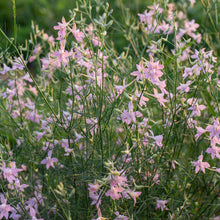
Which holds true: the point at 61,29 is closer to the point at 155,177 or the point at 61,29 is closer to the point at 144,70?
the point at 144,70

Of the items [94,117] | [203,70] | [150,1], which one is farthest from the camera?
[150,1]

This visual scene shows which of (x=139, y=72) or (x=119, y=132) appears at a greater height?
(x=139, y=72)

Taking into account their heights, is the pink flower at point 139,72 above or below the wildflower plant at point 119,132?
above

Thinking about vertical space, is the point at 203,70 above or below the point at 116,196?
above

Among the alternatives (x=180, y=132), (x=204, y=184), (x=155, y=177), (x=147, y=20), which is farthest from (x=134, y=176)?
(x=147, y=20)

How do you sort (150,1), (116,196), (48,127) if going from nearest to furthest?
(116,196), (48,127), (150,1)

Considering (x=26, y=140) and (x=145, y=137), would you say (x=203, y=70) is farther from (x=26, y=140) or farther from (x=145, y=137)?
(x=26, y=140)

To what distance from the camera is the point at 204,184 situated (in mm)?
1588

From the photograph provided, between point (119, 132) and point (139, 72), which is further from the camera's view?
point (119, 132)

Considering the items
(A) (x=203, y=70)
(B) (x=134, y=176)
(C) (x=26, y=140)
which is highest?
(A) (x=203, y=70)

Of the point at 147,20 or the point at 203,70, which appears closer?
the point at 203,70

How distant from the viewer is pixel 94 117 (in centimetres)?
139

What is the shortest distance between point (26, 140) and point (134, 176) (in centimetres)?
55

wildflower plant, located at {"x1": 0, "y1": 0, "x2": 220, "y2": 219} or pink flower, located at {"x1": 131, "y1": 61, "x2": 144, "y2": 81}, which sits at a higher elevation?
pink flower, located at {"x1": 131, "y1": 61, "x2": 144, "y2": 81}
